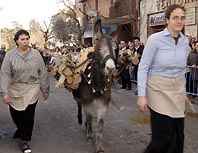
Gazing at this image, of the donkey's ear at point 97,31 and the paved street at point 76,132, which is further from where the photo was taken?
the paved street at point 76,132

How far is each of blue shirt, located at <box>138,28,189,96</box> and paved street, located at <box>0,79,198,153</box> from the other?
7.06 ft

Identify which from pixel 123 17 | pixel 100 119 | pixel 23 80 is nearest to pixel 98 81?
pixel 100 119

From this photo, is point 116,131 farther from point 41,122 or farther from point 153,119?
point 153,119

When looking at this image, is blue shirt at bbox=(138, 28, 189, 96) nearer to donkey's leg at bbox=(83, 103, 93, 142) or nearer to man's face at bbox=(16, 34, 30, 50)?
donkey's leg at bbox=(83, 103, 93, 142)

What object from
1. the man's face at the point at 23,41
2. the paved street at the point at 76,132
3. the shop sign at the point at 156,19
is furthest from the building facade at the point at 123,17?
the man's face at the point at 23,41

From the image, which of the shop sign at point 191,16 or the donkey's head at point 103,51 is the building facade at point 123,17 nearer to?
the shop sign at point 191,16

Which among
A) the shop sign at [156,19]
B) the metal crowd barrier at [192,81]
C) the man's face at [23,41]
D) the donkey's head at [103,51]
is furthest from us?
the shop sign at [156,19]

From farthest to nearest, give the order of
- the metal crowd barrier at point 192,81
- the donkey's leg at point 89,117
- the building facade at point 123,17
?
1. the building facade at point 123,17
2. the metal crowd barrier at point 192,81
3. the donkey's leg at point 89,117

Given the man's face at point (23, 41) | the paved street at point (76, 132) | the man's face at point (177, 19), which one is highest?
the man's face at point (177, 19)

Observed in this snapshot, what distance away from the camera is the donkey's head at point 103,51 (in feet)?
18.1

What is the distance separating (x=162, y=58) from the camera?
4.46m

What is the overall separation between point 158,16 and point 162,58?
19.0 m

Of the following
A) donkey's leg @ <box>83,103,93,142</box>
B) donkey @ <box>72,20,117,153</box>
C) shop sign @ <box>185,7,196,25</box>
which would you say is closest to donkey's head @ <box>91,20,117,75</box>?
donkey @ <box>72,20,117,153</box>

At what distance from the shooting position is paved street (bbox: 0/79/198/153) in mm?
6586
